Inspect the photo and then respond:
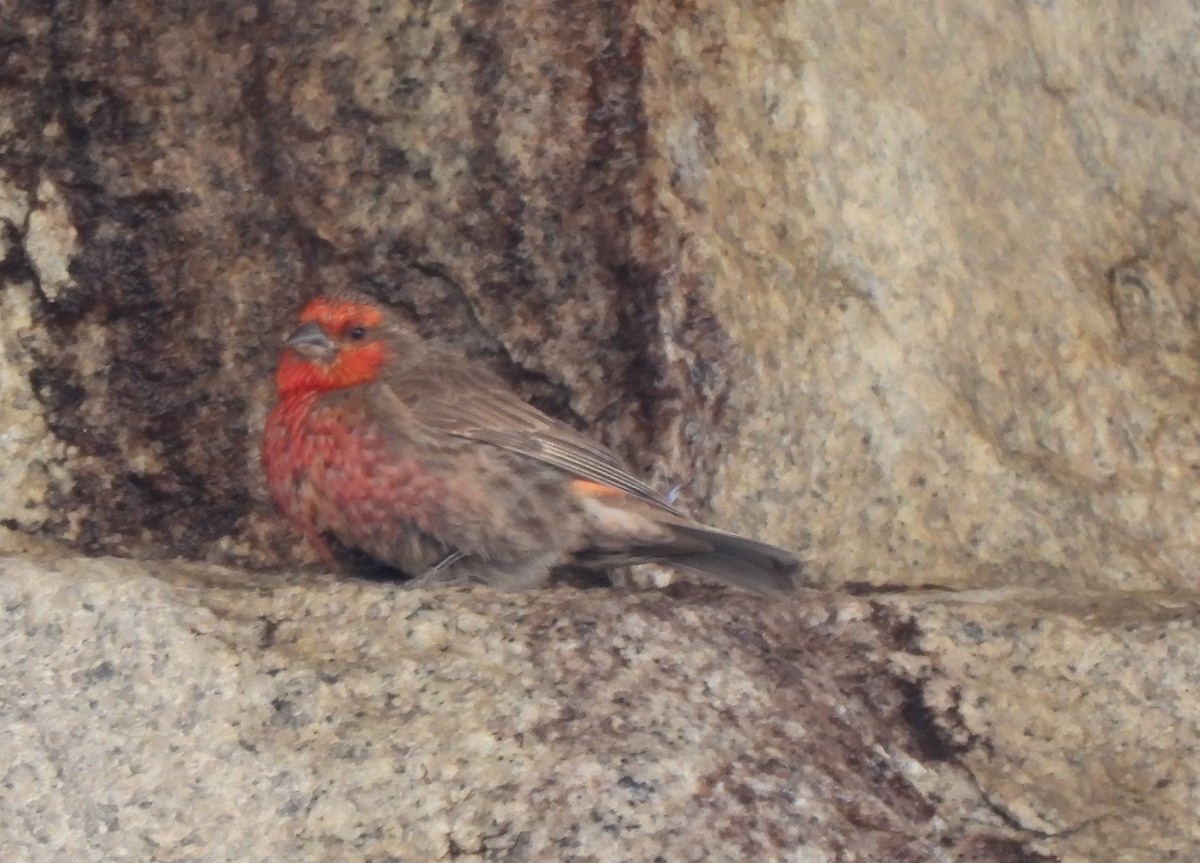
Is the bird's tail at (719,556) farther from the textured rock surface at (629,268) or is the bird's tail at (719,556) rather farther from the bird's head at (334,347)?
the bird's head at (334,347)

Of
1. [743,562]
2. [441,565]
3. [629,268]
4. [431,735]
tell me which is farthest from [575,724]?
[629,268]

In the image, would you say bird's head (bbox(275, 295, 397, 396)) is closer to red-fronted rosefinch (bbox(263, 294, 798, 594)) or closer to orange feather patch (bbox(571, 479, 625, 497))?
red-fronted rosefinch (bbox(263, 294, 798, 594))

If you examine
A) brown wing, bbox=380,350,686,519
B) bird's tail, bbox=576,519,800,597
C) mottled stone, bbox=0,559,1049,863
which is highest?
brown wing, bbox=380,350,686,519

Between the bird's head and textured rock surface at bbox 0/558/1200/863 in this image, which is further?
the bird's head

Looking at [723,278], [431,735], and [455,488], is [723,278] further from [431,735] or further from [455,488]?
[431,735]

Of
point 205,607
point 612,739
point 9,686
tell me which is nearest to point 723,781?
point 612,739

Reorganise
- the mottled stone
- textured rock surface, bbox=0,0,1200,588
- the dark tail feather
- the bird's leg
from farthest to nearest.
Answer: textured rock surface, bbox=0,0,1200,588, the bird's leg, the dark tail feather, the mottled stone

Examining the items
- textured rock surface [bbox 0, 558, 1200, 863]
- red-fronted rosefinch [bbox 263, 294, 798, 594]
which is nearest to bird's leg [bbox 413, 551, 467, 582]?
red-fronted rosefinch [bbox 263, 294, 798, 594]
